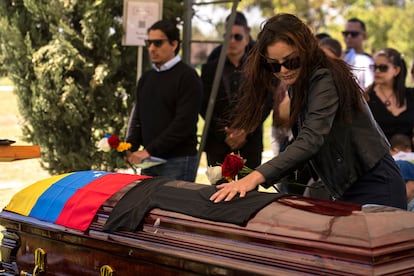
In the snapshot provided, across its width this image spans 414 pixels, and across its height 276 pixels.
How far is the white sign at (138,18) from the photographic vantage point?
22.2ft

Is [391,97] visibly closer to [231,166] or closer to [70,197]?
[231,166]

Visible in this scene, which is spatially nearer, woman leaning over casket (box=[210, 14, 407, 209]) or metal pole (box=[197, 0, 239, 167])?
woman leaning over casket (box=[210, 14, 407, 209])

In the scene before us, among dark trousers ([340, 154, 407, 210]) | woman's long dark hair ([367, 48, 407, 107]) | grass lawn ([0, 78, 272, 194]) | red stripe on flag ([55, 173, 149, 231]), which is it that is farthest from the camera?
grass lawn ([0, 78, 272, 194])

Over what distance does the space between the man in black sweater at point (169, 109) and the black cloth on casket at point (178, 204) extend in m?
1.74

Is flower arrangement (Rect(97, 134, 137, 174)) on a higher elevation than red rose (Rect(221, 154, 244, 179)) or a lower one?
lower

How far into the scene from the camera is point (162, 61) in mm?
5574

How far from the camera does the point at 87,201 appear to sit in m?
3.58

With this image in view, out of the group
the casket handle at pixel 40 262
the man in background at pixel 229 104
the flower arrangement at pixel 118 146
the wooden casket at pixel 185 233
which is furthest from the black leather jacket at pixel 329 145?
the man in background at pixel 229 104

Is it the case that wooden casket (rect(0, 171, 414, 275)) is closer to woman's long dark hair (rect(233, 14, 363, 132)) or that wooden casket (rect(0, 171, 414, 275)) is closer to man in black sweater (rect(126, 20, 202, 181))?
Answer: woman's long dark hair (rect(233, 14, 363, 132))

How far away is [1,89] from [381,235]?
48.2 feet

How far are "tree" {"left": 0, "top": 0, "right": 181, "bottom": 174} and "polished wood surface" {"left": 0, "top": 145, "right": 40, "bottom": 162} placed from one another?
3.27 metres

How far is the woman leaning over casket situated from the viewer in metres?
3.25

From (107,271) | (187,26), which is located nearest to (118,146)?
(107,271)

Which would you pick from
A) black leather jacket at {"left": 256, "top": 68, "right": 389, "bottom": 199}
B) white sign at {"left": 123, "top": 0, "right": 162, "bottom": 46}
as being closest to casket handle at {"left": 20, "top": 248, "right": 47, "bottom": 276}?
black leather jacket at {"left": 256, "top": 68, "right": 389, "bottom": 199}
